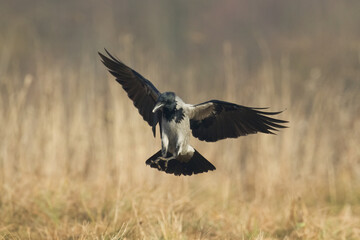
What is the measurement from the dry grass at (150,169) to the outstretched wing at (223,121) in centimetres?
59

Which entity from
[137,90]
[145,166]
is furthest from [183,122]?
[145,166]

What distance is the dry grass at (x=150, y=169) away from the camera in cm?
419

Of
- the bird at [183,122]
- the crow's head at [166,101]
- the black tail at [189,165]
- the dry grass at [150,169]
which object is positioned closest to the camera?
the crow's head at [166,101]

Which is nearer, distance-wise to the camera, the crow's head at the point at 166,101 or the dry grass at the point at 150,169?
the crow's head at the point at 166,101

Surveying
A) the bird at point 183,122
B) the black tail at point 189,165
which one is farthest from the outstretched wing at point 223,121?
the black tail at point 189,165

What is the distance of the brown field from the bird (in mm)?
402

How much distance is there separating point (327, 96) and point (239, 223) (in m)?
3.09

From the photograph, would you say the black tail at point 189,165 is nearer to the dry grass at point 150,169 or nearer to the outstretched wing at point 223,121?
the outstretched wing at point 223,121

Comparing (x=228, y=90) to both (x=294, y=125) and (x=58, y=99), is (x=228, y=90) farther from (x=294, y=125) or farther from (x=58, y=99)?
(x=58, y=99)

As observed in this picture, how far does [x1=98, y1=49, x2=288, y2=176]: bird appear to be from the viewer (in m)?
3.50

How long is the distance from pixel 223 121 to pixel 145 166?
1.95 metres

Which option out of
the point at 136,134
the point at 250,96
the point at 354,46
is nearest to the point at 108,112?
the point at 136,134

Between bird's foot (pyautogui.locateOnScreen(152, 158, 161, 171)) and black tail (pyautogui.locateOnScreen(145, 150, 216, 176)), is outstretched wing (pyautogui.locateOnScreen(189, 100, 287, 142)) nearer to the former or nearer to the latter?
black tail (pyautogui.locateOnScreen(145, 150, 216, 176))

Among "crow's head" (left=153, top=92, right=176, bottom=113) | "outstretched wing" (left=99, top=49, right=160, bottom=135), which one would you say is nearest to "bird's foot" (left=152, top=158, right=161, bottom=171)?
"outstretched wing" (left=99, top=49, right=160, bottom=135)
